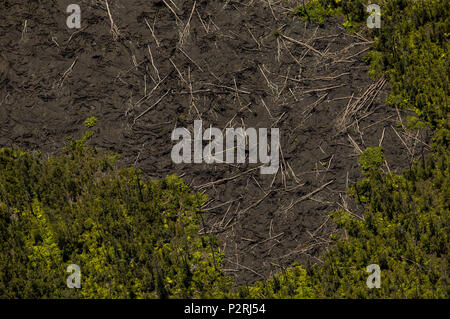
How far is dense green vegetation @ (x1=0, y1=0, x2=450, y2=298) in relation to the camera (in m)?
8.54

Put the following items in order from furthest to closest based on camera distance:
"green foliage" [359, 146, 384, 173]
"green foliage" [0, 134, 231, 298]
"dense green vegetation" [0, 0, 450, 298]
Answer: "green foliage" [359, 146, 384, 173]
"green foliage" [0, 134, 231, 298]
"dense green vegetation" [0, 0, 450, 298]

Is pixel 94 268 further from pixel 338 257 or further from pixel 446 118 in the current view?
pixel 446 118

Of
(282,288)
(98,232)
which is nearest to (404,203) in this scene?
(282,288)

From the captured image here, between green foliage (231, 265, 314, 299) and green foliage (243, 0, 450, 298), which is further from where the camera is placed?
green foliage (231, 265, 314, 299)

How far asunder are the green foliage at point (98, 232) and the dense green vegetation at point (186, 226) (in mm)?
18

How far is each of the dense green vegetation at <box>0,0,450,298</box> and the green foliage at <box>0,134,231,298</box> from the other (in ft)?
0.06

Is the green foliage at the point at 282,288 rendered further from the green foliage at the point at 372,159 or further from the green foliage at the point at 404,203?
the green foliage at the point at 372,159

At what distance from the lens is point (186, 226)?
8.91 metres
